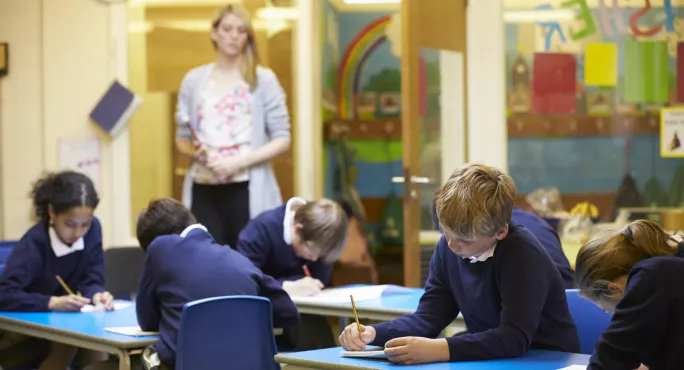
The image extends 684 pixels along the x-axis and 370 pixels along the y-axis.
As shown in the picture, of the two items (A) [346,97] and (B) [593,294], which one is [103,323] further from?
(A) [346,97]

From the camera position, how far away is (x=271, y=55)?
6.46 metres

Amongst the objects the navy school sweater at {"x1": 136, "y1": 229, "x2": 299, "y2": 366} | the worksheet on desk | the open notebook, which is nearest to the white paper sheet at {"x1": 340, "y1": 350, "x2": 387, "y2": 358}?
the open notebook

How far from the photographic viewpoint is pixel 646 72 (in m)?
5.74

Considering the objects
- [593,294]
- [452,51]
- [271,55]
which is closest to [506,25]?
[452,51]

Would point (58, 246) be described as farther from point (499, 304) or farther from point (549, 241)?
point (499, 304)

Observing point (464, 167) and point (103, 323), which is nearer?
point (464, 167)

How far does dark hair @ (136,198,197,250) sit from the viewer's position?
3.80 m

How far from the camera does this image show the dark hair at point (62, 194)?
4438 millimetres

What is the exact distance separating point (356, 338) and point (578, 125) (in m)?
3.54

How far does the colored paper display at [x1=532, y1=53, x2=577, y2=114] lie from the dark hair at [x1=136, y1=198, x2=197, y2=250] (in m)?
2.90

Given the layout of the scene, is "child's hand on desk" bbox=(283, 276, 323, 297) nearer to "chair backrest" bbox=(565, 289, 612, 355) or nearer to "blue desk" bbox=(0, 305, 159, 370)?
"blue desk" bbox=(0, 305, 159, 370)

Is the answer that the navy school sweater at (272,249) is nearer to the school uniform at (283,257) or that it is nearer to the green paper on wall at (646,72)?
the school uniform at (283,257)

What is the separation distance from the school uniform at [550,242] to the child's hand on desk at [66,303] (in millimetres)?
1886

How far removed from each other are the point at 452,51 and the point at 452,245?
137 inches
